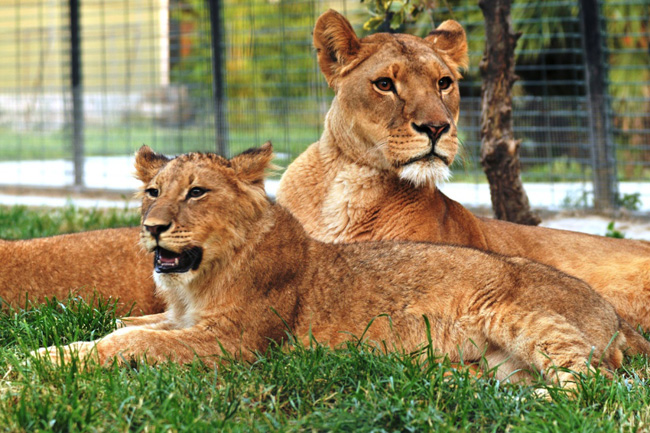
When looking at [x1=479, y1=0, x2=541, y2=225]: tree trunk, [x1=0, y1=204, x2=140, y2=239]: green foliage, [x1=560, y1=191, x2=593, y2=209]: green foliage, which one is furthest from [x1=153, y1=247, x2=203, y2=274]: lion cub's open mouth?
[x1=560, y1=191, x2=593, y2=209]: green foliage

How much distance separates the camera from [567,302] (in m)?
3.83

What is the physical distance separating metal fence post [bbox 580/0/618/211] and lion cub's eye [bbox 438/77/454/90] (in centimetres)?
458

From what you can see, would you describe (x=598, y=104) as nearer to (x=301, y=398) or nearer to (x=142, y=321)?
(x=142, y=321)

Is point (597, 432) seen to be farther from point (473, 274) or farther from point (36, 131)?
point (36, 131)

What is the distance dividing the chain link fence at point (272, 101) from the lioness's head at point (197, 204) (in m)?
4.75

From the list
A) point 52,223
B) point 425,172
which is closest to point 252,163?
point 425,172

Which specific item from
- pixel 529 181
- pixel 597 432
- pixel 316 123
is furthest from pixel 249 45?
pixel 597 432

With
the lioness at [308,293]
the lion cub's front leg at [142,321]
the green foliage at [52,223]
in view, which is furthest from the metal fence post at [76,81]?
the lioness at [308,293]

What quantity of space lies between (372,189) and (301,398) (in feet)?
5.84

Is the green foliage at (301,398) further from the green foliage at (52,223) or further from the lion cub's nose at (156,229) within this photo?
the green foliage at (52,223)

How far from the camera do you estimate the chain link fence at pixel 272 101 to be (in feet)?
30.7

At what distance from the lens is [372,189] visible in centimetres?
471

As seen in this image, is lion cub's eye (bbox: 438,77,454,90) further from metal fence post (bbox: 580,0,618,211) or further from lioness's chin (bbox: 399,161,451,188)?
metal fence post (bbox: 580,0,618,211)

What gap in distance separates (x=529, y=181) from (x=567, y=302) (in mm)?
6257
